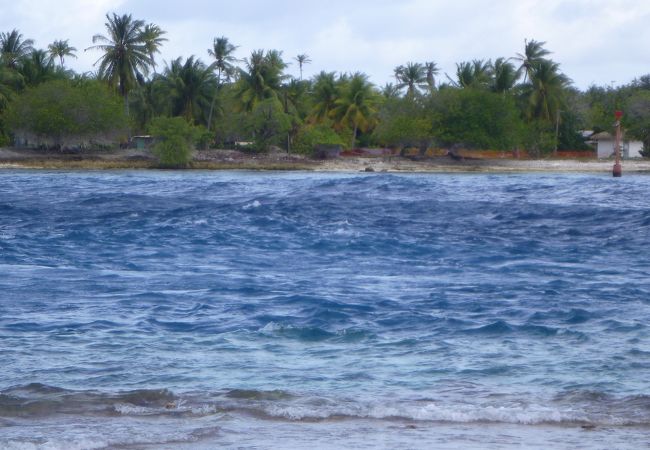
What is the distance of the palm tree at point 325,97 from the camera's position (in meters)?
69.6

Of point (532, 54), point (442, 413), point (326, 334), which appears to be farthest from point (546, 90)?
point (442, 413)

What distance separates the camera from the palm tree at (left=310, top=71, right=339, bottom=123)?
69.6 meters

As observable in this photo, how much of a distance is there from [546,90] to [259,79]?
796 inches

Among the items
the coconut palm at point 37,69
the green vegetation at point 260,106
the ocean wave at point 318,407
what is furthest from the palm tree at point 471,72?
the ocean wave at point 318,407

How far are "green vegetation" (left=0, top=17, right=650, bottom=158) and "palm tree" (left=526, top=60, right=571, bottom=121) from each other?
0.08 metres

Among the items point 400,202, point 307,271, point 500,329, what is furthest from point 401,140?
point 500,329

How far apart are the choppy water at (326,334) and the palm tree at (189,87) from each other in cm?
4758

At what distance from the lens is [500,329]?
1001 centimetres

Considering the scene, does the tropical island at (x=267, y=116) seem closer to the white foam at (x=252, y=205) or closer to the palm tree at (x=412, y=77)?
the palm tree at (x=412, y=77)

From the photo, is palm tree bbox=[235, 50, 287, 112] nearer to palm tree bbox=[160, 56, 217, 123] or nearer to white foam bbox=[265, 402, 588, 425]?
palm tree bbox=[160, 56, 217, 123]

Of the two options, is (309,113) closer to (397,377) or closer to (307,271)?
(307,271)

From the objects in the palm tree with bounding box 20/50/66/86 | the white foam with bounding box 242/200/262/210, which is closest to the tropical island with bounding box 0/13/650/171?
the palm tree with bounding box 20/50/66/86

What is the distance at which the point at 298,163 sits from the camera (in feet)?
205

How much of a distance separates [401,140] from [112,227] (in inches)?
1842
